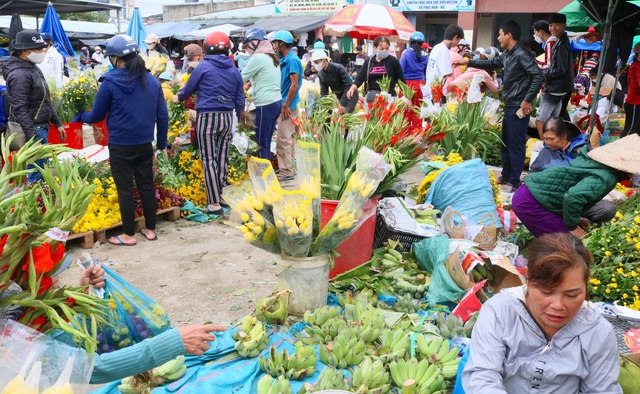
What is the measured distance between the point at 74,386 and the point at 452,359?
212cm

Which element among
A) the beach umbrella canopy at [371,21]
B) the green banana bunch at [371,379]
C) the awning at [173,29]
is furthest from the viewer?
the awning at [173,29]

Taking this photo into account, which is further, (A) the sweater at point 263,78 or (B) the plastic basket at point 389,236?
(A) the sweater at point 263,78

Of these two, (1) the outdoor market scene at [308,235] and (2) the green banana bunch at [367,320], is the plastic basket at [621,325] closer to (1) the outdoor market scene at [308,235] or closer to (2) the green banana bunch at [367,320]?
(1) the outdoor market scene at [308,235]

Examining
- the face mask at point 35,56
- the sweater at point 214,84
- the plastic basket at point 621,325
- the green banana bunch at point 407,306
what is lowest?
the green banana bunch at point 407,306

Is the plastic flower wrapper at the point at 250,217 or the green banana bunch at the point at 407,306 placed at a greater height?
the plastic flower wrapper at the point at 250,217

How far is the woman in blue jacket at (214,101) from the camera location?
5777 millimetres

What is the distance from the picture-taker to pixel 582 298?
86.6 inches

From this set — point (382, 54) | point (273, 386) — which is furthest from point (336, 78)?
point (273, 386)

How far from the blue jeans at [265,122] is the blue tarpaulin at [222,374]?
13.0 feet

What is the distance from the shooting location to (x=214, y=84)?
5.76 meters

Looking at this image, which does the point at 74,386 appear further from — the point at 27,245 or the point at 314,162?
the point at 314,162

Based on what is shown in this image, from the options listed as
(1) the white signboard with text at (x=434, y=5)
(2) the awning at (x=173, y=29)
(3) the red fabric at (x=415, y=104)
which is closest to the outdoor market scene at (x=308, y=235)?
(3) the red fabric at (x=415, y=104)

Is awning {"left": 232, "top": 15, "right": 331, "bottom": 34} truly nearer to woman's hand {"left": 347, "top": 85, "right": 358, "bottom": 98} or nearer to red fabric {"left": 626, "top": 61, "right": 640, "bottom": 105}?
woman's hand {"left": 347, "top": 85, "right": 358, "bottom": 98}

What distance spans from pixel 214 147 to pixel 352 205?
102 inches
